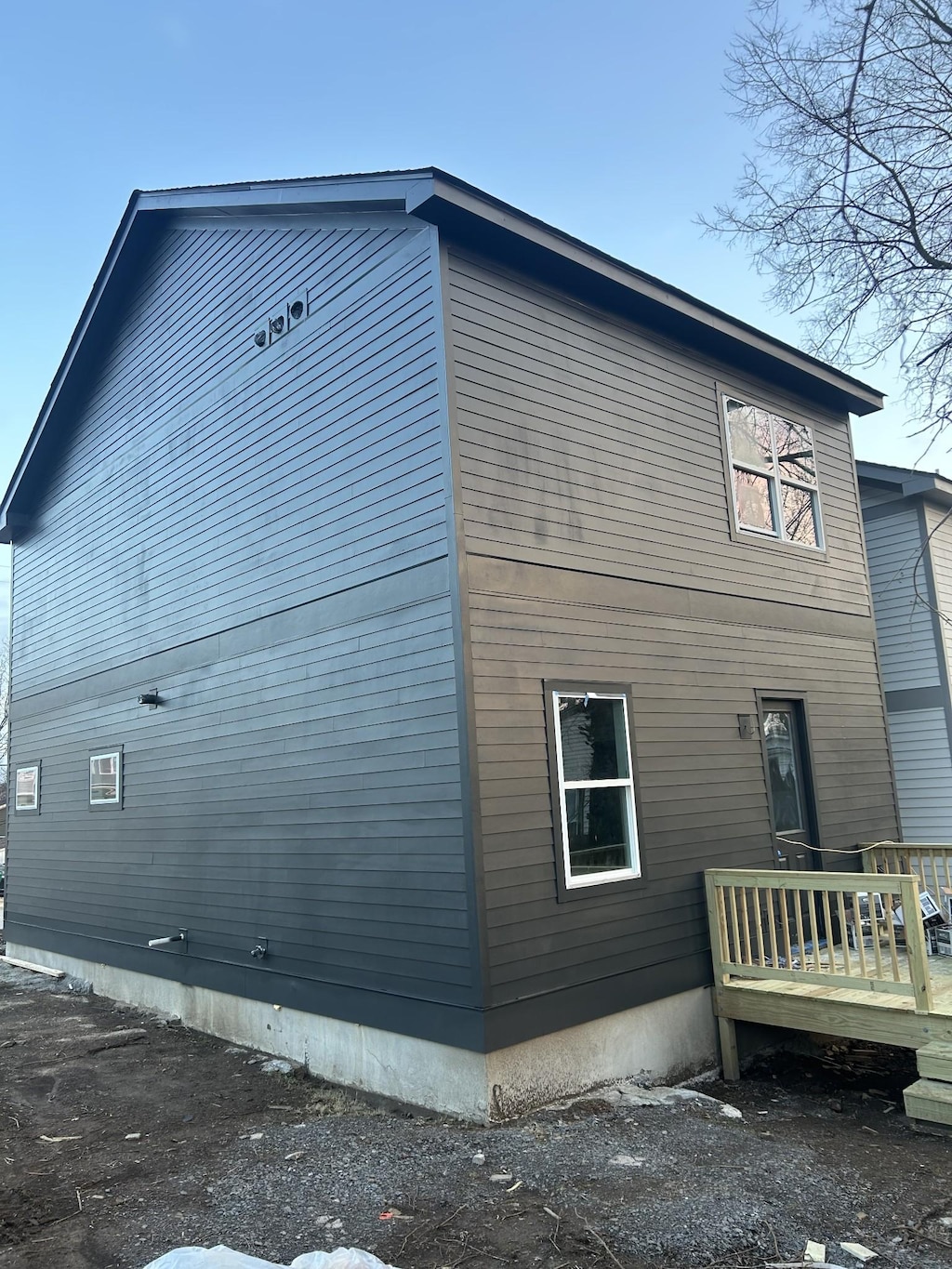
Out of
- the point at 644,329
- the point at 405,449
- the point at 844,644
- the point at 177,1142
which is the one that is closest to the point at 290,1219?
the point at 177,1142

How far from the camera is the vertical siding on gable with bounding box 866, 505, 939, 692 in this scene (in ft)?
42.6

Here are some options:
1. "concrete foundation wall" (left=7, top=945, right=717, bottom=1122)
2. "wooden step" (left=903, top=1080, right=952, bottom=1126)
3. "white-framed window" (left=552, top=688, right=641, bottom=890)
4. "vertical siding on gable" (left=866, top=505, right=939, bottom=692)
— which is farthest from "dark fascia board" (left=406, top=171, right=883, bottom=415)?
"wooden step" (left=903, top=1080, right=952, bottom=1126)

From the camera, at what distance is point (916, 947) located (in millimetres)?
5918

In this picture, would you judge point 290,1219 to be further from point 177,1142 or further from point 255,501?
point 255,501

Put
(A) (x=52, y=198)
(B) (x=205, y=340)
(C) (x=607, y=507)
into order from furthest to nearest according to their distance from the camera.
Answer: (A) (x=52, y=198) → (B) (x=205, y=340) → (C) (x=607, y=507)

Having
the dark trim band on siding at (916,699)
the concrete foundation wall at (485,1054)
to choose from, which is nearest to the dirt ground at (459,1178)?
the concrete foundation wall at (485,1054)

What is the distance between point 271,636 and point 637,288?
4.35 meters

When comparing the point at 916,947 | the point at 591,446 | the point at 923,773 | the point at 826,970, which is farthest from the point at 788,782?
the point at 923,773

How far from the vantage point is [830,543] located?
10195 mm

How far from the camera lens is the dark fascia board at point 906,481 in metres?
12.6

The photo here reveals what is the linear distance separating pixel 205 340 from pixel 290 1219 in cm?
807

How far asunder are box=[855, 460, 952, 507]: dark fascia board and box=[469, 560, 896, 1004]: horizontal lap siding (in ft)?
13.0

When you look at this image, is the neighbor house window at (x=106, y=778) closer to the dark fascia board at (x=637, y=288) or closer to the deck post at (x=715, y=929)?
the deck post at (x=715, y=929)

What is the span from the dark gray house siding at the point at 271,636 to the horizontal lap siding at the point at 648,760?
1.10 ft
